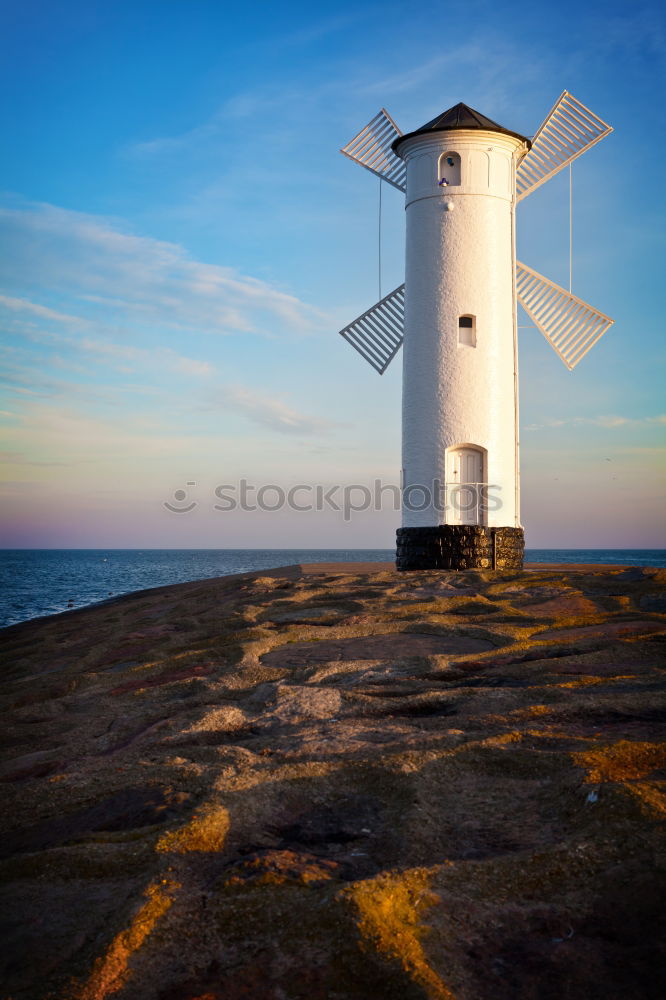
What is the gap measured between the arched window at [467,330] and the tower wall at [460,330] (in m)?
0.02

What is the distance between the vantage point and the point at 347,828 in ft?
8.56

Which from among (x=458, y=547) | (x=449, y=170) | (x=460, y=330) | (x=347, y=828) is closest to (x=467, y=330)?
(x=460, y=330)

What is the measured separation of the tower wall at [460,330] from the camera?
1352 centimetres

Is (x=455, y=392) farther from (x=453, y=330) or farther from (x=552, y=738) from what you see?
(x=552, y=738)

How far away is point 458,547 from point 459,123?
7.61m

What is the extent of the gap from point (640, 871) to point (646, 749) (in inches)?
33.9

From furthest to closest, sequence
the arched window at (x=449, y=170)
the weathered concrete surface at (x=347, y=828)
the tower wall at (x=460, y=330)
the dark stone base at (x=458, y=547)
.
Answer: the arched window at (x=449, y=170)
the tower wall at (x=460, y=330)
the dark stone base at (x=458, y=547)
the weathered concrete surface at (x=347, y=828)

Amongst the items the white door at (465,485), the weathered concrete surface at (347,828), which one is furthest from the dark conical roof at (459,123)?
the weathered concrete surface at (347,828)

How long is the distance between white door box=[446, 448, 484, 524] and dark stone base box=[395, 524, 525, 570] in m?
0.23

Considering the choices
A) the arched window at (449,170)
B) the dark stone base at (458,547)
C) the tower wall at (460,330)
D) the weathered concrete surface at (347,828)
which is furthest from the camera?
the arched window at (449,170)

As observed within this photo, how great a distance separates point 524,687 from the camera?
13.4 feet

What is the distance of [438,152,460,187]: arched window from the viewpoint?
13898 millimetres

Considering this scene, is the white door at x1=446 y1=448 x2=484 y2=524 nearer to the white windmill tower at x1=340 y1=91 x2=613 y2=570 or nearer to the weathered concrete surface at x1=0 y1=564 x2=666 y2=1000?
the white windmill tower at x1=340 y1=91 x2=613 y2=570

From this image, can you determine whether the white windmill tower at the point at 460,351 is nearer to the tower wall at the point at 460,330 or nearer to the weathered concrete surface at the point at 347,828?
the tower wall at the point at 460,330
